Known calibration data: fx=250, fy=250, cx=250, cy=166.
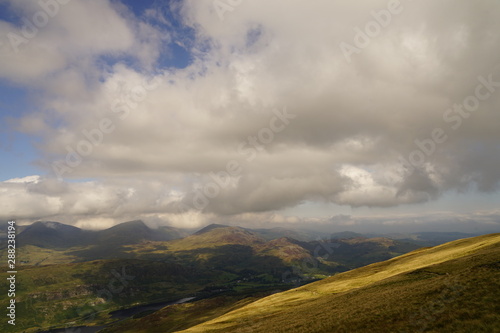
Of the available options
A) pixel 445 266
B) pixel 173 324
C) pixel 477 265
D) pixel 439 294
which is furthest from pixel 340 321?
pixel 173 324

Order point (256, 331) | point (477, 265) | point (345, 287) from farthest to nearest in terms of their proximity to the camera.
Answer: point (345, 287) → point (256, 331) → point (477, 265)

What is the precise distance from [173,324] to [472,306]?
215763mm

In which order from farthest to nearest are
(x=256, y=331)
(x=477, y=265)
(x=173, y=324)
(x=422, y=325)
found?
1. (x=173, y=324)
2. (x=256, y=331)
3. (x=477, y=265)
4. (x=422, y=325)

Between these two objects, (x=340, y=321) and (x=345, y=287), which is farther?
(x=345, y=287)

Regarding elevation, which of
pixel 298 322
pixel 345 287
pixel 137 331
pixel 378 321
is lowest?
pixel 137 331

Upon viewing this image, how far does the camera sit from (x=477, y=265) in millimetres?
42438

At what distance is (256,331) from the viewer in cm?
4897

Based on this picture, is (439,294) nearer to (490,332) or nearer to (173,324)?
(490,332)

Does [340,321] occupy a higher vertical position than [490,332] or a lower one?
lower

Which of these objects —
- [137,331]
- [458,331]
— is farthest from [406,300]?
[137,331]

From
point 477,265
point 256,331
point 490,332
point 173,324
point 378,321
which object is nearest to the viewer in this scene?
point 490,332

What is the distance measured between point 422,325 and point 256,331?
31273 mm

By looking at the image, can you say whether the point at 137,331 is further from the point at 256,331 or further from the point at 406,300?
the point at 406,300

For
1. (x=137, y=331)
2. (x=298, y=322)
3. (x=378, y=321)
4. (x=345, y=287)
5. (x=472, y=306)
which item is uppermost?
(x=472, y=306)
